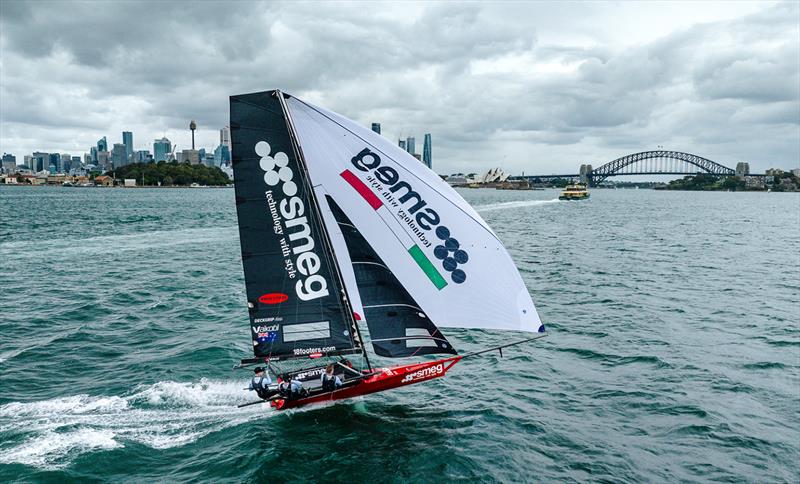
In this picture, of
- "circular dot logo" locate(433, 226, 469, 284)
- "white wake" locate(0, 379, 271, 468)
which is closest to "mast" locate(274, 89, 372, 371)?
"circular dot logo" locate(433, 226, 469, 284)

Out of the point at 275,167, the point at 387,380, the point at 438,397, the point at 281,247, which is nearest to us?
the point at 275,167

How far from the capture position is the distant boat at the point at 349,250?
13594 mm

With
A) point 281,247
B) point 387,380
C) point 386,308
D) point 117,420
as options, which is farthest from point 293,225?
point 117,420

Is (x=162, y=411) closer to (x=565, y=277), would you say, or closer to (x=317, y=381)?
(x=317, y=381)

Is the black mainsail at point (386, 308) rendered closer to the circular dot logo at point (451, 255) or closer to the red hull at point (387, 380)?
the red hull at point (387, 380)

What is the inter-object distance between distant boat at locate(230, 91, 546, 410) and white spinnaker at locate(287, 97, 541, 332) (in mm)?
26

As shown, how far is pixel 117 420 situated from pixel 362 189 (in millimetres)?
8799

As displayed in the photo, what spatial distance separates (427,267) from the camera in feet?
46.6

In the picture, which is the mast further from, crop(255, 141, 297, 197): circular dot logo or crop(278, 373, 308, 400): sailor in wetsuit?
crop(278, 373, 308, 400): sailor in wetsuit

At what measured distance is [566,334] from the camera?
909 inches

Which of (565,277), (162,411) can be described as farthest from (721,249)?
(162,411)

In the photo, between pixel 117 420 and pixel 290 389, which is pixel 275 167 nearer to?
pixel 290 389

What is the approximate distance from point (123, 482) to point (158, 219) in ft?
217

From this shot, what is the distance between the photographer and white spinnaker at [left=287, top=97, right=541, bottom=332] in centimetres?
1365
